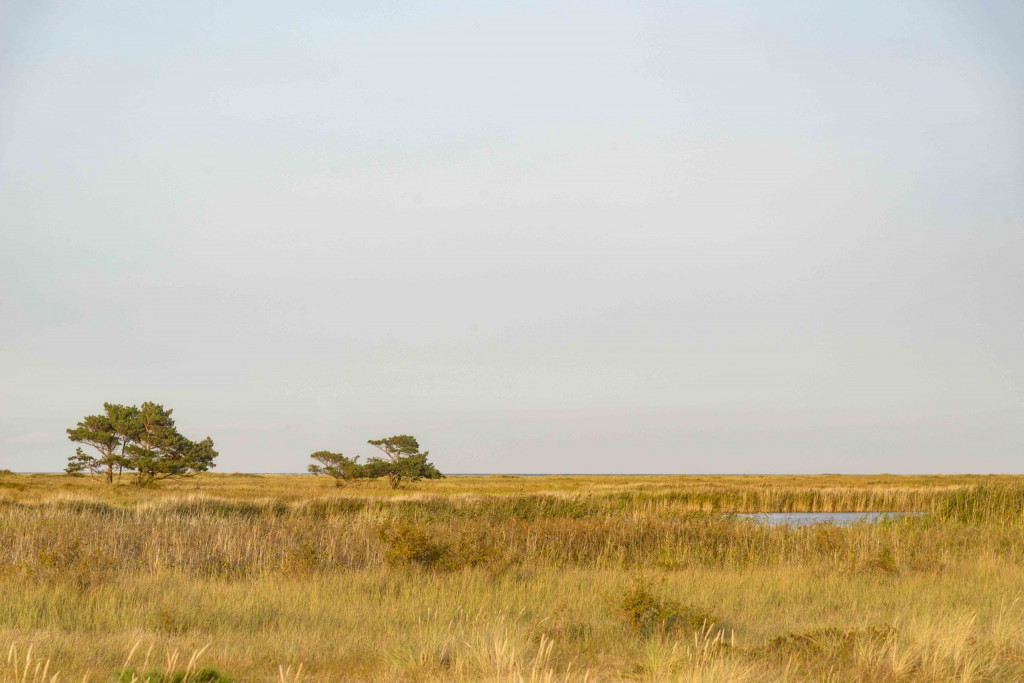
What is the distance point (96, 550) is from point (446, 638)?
8.28 meters

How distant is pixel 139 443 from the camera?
43969 millimetres

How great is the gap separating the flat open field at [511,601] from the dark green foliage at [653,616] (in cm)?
3

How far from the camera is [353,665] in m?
6.36

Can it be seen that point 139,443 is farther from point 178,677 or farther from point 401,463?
point 178,677

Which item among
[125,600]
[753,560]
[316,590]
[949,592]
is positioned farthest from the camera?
[753,560]

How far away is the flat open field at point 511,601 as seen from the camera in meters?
6.09

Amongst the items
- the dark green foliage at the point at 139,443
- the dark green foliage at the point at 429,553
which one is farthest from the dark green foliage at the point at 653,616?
the dark green foliage at the point at 139,443

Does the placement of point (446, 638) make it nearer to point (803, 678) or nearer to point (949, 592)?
point (803, 678)

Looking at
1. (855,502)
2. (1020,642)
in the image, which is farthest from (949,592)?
(855,502)

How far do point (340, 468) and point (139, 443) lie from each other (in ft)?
49.1

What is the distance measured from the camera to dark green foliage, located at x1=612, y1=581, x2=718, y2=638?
25.9 feet

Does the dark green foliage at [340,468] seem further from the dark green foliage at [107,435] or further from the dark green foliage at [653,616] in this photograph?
the dark green foliage at [653,616]

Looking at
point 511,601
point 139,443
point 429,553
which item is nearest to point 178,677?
point 511,601

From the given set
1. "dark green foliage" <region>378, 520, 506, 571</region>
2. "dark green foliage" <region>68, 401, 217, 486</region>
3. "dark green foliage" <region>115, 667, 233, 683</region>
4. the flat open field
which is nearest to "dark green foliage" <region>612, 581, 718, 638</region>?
the flat open field
